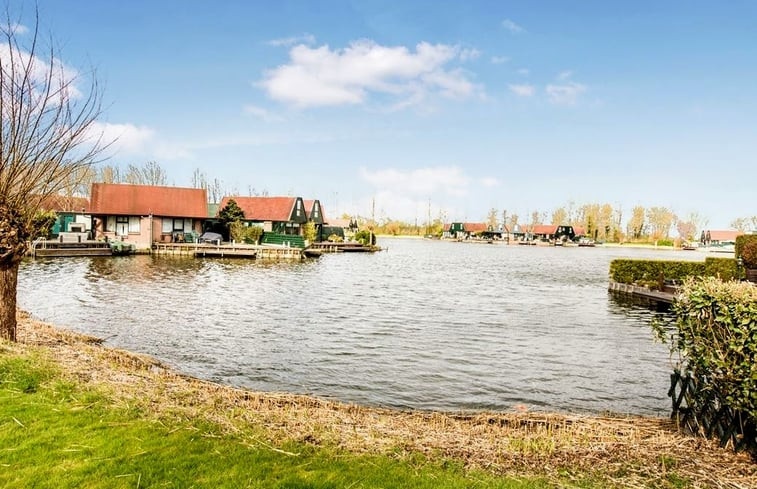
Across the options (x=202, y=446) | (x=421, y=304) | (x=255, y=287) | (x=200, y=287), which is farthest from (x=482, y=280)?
(x=202, y=446)

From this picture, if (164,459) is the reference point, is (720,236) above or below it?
above

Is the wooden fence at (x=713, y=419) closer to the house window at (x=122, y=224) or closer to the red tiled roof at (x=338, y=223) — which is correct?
the house window at (x=122, y=224)

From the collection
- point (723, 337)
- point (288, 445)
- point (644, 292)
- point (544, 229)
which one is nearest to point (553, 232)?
point (544, 229)

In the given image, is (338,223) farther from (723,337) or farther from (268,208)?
(723,337)

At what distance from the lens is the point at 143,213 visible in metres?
47.8

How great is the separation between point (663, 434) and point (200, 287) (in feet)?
72.6

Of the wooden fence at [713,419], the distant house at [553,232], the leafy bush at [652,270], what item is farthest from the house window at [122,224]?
the distant house at [553,232]

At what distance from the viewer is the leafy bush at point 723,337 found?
4887 mm

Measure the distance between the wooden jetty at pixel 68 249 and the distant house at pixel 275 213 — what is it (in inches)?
765

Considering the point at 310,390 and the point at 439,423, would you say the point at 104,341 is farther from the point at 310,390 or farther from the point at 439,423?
the point at 439,423

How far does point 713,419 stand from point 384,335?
1016cm

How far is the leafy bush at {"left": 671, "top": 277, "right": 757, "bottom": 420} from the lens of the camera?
4.89 metres

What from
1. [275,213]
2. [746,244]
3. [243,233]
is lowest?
[243,233]

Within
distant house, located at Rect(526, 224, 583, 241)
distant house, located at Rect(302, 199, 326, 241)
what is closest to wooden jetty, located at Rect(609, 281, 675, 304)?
distant house, located at Rect(302, 199, 326, 241)
